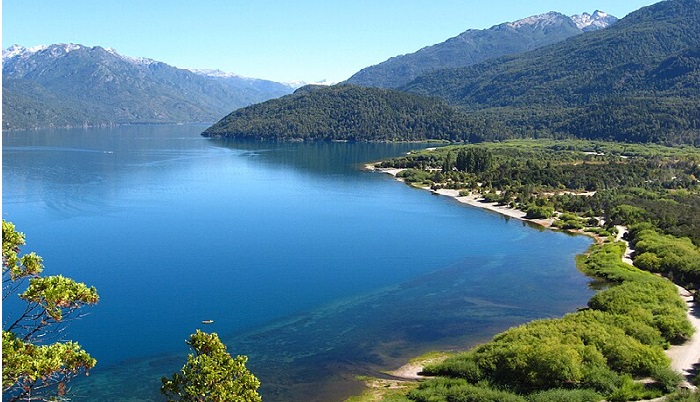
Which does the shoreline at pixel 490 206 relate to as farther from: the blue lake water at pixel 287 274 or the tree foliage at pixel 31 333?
the tree foliage at pixel 31 333

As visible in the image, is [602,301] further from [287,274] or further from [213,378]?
[213,378]

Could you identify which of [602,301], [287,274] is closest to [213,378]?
[602,301]

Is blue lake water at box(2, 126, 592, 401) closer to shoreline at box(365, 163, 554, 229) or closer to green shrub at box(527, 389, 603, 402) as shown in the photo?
shoreline at box(365, 163, 554, 229)

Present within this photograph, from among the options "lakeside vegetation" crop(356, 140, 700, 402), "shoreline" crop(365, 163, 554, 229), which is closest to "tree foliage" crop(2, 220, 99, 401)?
"lakeside vegetation" crop(356, 140, 700, 402)

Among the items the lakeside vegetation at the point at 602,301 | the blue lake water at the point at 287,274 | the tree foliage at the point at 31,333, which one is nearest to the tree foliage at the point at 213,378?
the tree foliage at the point at 31,333

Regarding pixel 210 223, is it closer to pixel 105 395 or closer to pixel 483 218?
pixel 483 218
